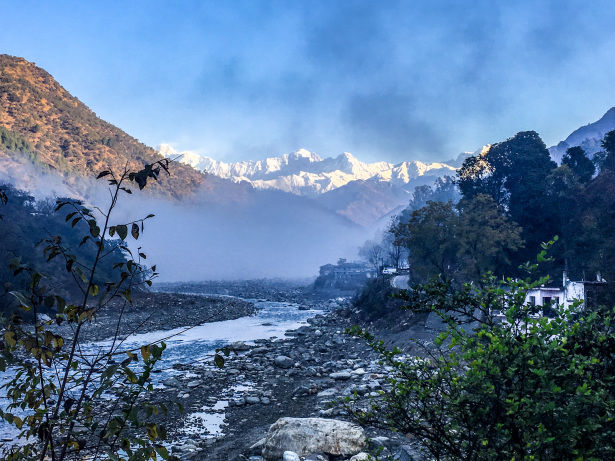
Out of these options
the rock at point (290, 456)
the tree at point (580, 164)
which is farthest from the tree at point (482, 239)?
the rock at point (290, 456)

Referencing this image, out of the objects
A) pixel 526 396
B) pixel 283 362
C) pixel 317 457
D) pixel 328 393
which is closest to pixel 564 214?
pixel 283 362

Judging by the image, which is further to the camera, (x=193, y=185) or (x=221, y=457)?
(x=193, y=185)

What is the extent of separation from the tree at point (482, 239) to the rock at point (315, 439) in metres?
24.4

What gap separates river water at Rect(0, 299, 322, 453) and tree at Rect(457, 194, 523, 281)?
15679 mm

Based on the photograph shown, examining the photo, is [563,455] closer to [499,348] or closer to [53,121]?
[499,348]

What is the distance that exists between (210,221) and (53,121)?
254ft

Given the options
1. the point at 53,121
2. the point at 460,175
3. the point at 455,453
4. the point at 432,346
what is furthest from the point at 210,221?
the point at 455,453

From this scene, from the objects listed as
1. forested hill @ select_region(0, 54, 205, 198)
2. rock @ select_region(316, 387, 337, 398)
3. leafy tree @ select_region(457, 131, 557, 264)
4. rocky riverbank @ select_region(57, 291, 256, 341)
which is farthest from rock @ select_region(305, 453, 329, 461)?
forested hill @ select_region(0, 54, 205, 198)

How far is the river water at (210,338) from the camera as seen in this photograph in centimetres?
1409

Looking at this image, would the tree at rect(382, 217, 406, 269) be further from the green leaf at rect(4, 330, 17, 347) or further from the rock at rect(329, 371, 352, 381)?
the green leaf at rect(4, 330, 17, 347)

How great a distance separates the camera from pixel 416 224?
3709 cm

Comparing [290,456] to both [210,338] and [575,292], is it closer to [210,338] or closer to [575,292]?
[575,292]

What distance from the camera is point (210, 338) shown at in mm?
32844

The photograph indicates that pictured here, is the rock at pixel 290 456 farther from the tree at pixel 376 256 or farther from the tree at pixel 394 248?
the tree at pixel 376 256
